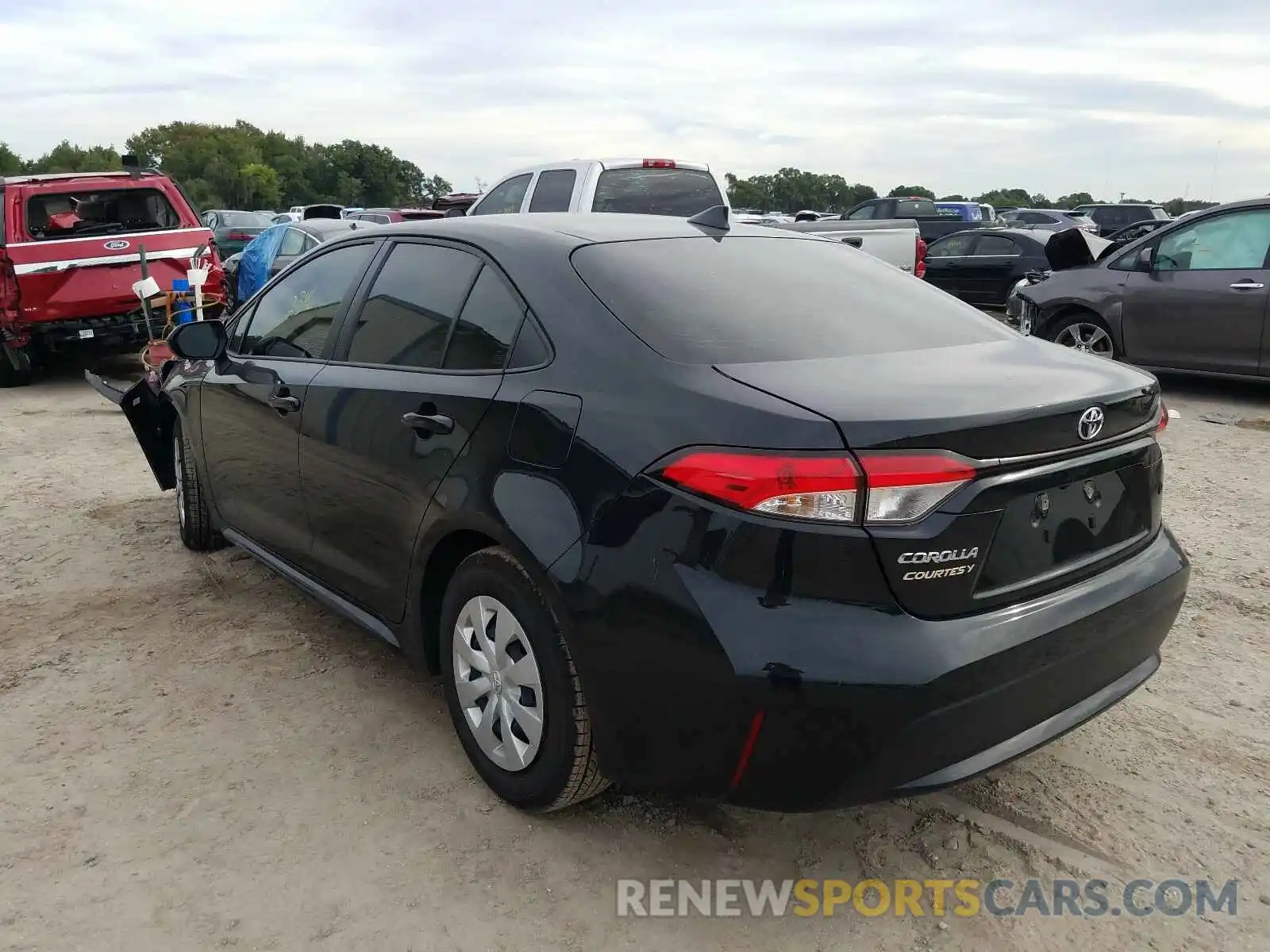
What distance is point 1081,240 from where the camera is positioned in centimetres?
944

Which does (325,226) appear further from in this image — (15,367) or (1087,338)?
(1087,338)

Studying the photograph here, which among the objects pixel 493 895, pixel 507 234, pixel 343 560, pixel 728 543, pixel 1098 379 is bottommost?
pixel 493 895

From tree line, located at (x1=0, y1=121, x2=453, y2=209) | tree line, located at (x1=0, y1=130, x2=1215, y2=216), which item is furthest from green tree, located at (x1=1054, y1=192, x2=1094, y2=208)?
tree line, located at (x1=0, y1=121, x2=453, y2=209)

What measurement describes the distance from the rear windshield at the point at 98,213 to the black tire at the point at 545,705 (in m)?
8.65

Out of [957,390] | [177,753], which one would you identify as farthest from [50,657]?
[957,390]

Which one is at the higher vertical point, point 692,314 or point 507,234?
point 507,234

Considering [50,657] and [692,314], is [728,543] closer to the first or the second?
[692,314]

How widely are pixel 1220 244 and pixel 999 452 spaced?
7.50 m

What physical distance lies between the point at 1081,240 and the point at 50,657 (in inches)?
354

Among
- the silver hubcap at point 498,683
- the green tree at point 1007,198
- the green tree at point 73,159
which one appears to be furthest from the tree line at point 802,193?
the silver hubcap at point 498,683

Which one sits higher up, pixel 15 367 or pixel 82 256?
pixel 82 256

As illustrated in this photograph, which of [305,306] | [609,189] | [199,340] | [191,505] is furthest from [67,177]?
[305,306]

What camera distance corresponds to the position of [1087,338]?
909 cm
